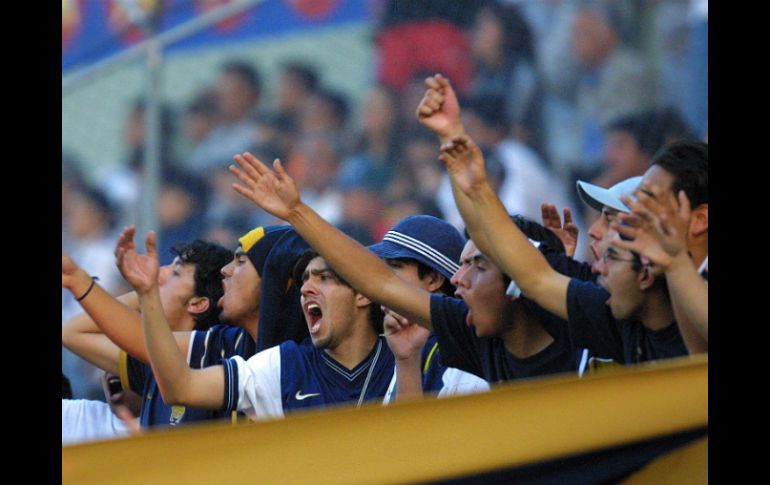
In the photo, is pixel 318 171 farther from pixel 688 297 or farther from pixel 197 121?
pixel 688 297

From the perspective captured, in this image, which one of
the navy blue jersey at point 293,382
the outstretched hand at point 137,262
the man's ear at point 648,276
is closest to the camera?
the outstretched hand at point 137,262

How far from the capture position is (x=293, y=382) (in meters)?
2.23

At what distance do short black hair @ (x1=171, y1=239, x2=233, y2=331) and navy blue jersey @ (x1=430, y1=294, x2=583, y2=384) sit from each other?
0.45 m

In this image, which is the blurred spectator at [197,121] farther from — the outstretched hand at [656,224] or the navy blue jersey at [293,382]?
the outstretched hand at [656,224]

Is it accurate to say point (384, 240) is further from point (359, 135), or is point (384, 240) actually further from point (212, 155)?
point (212, 155)

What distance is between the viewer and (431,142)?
7.57ft

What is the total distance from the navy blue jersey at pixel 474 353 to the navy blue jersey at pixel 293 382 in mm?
171

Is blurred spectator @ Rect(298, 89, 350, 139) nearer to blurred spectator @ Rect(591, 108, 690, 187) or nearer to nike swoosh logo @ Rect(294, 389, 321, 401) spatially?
nike swoosh logo @ Rect(294, 389, 321, 401)

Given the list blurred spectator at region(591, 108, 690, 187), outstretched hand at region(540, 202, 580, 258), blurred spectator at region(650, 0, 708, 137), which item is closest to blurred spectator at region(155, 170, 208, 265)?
outstretched hand at region(540, 202, 580, 258)

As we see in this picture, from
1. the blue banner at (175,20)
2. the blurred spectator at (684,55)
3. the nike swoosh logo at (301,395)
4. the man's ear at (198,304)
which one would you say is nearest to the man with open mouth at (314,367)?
the nike swoosh logo at (301,395)

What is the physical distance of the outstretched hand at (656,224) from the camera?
7.98 feet

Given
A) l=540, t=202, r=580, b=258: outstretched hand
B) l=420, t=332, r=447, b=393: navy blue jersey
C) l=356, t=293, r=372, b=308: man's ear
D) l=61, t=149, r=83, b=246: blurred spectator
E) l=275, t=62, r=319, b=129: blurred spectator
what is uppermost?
l=275, t=62, r=319, b=129: blurred spectator

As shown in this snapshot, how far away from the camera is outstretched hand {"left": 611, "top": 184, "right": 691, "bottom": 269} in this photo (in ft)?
7.98
